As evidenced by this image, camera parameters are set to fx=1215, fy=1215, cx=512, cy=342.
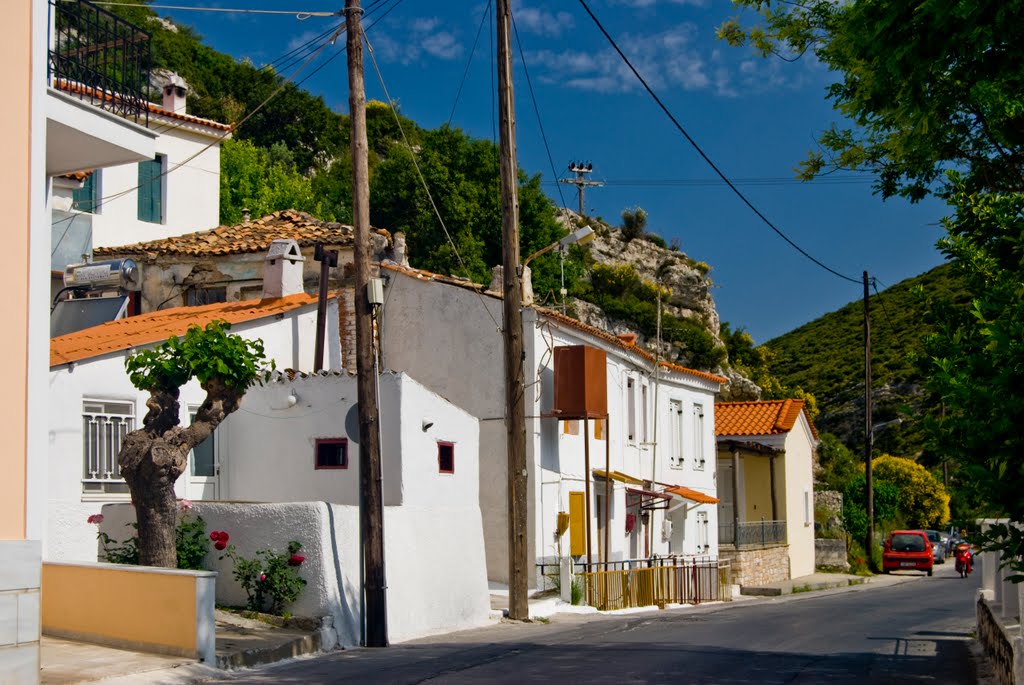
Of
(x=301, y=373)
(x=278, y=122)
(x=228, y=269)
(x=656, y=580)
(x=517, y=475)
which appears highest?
(x=278, y=122)

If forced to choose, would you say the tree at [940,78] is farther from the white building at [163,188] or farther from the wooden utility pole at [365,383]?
the white building at [163,188]

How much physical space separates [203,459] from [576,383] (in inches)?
344

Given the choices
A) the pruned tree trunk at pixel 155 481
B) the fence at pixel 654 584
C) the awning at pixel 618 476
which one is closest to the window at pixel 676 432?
the fence at pixel 654 584

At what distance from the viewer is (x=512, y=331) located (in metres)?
20.7

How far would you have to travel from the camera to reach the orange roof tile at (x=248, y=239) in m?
30.3

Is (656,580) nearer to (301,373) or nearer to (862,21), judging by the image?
(301,373)

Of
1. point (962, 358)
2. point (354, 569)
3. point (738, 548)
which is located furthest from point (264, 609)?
point (738, 548)

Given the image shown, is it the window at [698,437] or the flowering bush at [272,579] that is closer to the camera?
the flowering bush at [272,579]

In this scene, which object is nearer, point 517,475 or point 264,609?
point 264,609

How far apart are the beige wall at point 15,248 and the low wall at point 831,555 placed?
137 feet

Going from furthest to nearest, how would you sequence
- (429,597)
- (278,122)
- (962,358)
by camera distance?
(278,122) < (429,597) < (962,358)

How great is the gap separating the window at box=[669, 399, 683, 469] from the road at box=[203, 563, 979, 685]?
1197cm

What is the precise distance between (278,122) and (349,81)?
52462mm

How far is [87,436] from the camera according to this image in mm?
20297
